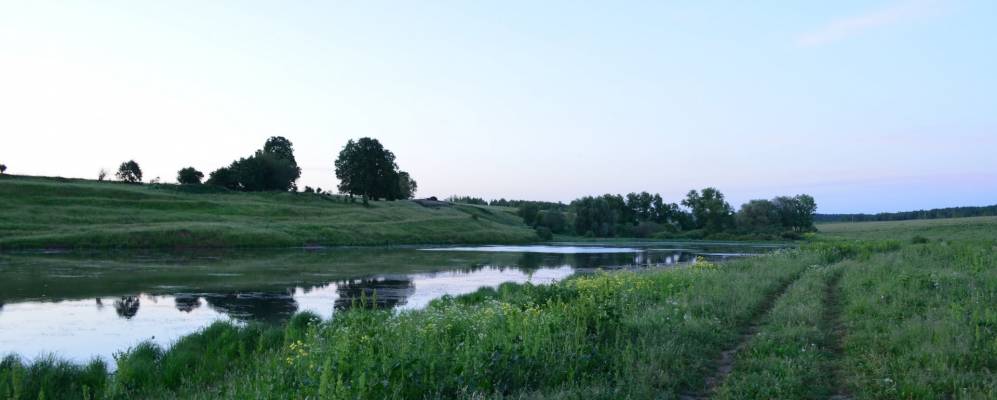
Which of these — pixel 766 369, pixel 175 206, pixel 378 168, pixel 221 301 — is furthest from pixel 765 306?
pixel 378 168

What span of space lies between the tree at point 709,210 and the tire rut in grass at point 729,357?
367 feet

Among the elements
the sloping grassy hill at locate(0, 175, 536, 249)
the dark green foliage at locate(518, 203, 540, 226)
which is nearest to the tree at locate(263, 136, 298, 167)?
the sloping grassy hill at locate(0, 175, 536, 249)

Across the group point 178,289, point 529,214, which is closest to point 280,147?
point 529,214

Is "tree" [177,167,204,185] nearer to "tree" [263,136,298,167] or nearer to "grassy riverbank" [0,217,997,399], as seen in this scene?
"tree" [263,136,298,167]

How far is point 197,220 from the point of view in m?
64.9

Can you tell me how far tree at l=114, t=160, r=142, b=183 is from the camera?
103625mm

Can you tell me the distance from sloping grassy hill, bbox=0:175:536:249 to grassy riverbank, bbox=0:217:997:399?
42.5 meters

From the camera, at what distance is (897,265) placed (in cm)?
2153

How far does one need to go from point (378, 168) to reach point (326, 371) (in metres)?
85.6

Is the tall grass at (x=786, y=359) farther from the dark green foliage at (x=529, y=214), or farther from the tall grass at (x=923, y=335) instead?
the dark green foliage at (x=529, y=214)

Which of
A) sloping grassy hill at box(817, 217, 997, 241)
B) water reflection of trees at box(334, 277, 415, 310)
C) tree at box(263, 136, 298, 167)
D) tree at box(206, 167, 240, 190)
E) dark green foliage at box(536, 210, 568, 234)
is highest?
tree at box(263, 136, 298, 167)

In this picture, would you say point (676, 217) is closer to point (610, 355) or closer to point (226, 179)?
point (226, 179)

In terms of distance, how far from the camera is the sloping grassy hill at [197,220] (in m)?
51.8

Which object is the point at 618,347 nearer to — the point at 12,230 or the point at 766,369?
the point at 766,369
